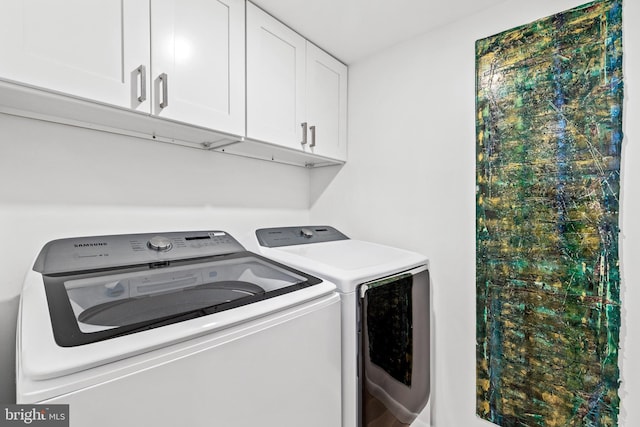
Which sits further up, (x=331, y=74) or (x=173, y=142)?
(x=331, y=74)

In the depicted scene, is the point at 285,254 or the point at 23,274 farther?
the point at 285,254

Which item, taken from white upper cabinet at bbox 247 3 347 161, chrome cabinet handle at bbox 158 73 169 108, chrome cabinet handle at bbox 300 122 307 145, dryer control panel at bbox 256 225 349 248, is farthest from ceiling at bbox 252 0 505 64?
dryer control panel at bbox 256 225 349 248

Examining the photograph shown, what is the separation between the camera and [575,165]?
49.1 inches

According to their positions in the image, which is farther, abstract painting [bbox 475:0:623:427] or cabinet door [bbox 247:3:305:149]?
cabinet door [bbox 247:3:305:149]

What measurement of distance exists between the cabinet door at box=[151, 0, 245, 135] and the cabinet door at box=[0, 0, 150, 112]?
56 millimetres

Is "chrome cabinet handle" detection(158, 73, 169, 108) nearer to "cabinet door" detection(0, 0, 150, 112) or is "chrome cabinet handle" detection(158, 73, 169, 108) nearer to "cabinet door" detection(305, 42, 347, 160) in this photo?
"cabinet door" detection(0, 0, 150, 112)

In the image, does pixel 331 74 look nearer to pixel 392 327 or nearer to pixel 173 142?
pixel 173 142

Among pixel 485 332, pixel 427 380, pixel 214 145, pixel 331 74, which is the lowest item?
pixel 427 380

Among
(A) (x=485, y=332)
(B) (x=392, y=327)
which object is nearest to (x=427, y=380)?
(A) (x=485, y=332)

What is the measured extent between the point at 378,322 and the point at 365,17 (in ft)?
5.08

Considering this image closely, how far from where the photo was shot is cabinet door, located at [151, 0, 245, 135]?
1107 mm

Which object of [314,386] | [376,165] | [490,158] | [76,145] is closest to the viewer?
[314,386]

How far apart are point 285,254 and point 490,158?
3.80 ft

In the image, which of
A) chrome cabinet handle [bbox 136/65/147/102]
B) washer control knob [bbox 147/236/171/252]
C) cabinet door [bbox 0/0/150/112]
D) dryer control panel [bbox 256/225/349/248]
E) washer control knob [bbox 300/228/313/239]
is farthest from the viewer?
washer control knob [bbox 300/228/313/239]
